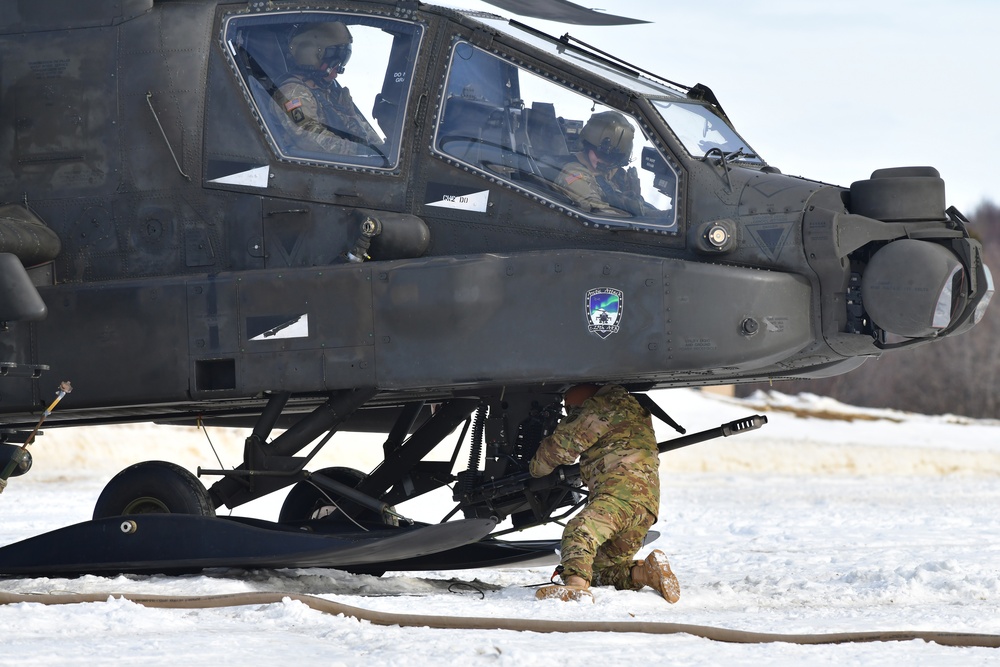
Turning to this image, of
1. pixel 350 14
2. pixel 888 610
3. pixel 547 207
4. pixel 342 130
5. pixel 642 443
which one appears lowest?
pixel 888 610

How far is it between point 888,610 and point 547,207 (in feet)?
9.30

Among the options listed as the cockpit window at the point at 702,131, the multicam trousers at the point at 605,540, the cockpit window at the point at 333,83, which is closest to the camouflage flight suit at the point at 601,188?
the cockpit window at the point at 702,131

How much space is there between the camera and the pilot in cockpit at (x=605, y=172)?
7719 mm

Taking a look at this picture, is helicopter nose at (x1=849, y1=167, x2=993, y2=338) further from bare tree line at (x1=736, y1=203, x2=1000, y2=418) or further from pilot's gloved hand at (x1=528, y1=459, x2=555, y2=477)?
bare tree line at (x1=736, y1=203, x2=1000, y2=418)

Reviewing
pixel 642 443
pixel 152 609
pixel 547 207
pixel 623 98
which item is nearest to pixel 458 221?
pixel 547 207

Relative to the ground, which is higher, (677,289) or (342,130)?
(342,130)

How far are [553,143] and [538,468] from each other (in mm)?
1845

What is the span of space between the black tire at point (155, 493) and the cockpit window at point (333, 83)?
203 centimetres

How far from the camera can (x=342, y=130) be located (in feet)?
26.5

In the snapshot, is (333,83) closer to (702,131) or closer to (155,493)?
(702,131)

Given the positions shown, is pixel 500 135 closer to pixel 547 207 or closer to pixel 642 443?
pixel 547 207

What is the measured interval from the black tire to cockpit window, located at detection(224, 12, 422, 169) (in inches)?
79.9

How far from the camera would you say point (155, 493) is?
826cm

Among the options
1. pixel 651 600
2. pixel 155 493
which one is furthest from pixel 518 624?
pixel 155 493
